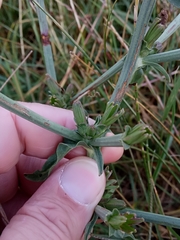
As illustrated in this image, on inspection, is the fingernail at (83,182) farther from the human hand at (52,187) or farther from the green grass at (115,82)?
the green grass at (115,82)

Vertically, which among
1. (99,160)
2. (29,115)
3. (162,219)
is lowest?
(162,219)

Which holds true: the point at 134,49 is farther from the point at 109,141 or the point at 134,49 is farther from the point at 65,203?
the point at 65,203

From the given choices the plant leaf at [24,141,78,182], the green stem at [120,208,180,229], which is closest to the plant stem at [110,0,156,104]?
the plant leaf at [24,141,78,182]

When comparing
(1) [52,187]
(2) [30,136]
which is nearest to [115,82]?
(2) [30,136]

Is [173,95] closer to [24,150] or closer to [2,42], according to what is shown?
[24,150]

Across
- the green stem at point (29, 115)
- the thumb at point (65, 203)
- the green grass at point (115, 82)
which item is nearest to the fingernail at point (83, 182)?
the thumb at point (65, 203)

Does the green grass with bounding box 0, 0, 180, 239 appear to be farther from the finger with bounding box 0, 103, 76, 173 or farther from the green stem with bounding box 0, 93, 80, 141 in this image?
the green stem with bounding box 0, 93, 80, 141
